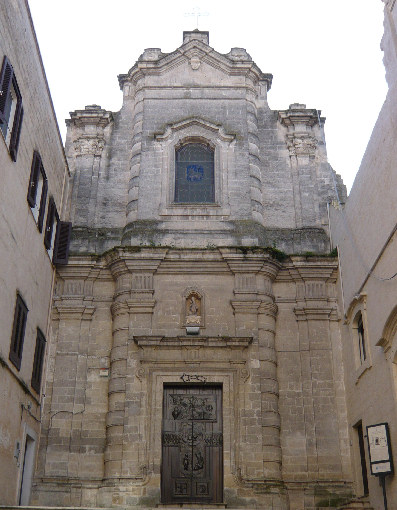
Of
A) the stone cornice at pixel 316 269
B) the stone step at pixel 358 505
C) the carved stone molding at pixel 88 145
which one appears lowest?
the stone step at pixel 358 505

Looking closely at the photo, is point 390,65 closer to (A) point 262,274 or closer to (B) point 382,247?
(B) point 382,247

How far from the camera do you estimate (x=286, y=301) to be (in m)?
16.7

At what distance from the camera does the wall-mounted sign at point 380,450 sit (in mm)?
12148

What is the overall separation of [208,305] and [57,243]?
14.0 feet

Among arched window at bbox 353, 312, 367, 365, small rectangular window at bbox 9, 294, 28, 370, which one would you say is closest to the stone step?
arched window at bbox 353, 312, 367, 365

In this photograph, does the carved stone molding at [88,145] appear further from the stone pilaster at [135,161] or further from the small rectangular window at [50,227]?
the small rectangular window at [50,227]

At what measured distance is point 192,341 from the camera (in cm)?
1570

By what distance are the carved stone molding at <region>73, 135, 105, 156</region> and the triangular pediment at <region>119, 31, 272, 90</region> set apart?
255 centimetres

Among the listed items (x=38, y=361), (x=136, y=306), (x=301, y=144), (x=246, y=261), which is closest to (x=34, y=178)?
(x=136, y=306)

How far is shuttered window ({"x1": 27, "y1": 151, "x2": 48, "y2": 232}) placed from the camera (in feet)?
46.9

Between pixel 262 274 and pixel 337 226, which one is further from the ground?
pixel 337 226

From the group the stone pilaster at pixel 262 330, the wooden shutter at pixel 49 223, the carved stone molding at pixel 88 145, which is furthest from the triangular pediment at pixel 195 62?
the stone pilaster at pixel 262 330

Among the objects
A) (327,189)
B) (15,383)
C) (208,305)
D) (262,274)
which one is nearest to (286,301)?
(262,274)

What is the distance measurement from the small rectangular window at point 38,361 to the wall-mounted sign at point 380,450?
739 cm
